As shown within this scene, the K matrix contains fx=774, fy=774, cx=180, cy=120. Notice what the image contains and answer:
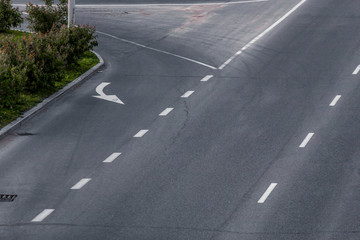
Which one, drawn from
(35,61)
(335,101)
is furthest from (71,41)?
(335,101)

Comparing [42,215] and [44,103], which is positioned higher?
[42,215]

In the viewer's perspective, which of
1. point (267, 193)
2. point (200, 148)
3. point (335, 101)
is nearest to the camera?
point (267, 193)

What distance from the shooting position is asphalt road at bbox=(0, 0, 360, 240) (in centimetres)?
1644

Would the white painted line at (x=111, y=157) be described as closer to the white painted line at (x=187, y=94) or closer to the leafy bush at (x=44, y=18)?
the white painted line at (x=187, y=94)

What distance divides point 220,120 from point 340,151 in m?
4.17

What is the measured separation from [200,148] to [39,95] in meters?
7.44

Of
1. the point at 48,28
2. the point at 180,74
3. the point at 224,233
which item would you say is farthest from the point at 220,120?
the point at 48,28

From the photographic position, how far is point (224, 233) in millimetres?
15781

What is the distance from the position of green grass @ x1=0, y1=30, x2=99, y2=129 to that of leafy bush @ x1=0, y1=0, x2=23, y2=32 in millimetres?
6045

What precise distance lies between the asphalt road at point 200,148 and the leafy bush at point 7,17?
4.85 m

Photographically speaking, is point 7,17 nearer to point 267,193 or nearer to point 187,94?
point 187,94

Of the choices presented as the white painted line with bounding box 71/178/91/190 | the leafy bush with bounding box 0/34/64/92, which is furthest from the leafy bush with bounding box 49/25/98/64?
the white painted line with bounding box 71/178/91/190

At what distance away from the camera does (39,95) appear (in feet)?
85.6

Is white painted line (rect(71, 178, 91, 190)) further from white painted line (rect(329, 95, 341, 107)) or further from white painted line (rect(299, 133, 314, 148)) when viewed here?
white painted line (rect(329, 95, 341, 107))
